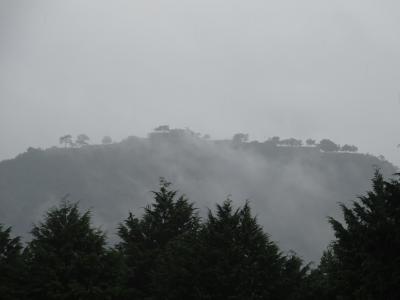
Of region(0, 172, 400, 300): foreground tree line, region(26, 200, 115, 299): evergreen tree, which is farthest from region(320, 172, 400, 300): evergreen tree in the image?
region(26, 200, 115, 299): evergreen tree

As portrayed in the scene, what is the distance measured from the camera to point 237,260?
88.2ft

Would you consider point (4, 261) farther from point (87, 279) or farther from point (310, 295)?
point (310, 295)

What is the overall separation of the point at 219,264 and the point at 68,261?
727 cm

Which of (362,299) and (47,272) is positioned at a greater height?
(47,272)

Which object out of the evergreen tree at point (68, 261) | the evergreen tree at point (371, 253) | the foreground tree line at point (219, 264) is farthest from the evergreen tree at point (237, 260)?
the evergreen tree at point (68, 261)

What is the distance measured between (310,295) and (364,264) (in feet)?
15.3

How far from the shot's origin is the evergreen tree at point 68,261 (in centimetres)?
2433

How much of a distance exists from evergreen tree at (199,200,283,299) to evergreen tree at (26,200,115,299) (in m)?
4.96

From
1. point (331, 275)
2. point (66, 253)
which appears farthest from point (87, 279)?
point (331, 275)

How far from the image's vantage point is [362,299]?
22.8 m

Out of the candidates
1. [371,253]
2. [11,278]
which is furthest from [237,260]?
[11,278]

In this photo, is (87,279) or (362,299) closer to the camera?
(362,299)

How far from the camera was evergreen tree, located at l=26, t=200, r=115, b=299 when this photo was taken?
79.8 feet

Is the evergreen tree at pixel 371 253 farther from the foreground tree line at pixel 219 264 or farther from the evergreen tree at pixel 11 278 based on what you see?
the evergreen tree at pixel 11 278
